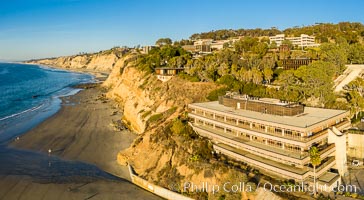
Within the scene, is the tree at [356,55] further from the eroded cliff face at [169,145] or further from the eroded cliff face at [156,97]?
the eroded cliff face at [169,145]

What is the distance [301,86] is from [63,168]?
39660 millimetres

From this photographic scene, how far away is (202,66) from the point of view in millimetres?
71375

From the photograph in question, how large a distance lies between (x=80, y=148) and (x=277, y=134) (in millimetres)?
31622

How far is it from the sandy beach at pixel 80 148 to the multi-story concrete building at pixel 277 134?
12.1 metres

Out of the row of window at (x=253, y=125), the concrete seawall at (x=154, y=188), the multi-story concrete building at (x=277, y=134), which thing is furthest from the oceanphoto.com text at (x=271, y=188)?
the row of window at (x=253, y=125)

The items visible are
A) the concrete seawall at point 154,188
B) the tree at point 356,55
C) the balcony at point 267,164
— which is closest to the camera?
the balcony at point 267,164

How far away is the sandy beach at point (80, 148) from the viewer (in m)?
33.0

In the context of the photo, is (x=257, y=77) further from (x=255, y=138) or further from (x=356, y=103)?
(x=255, y=138)

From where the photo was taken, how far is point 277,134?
32.0 metres

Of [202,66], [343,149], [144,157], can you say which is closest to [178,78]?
[202,66]

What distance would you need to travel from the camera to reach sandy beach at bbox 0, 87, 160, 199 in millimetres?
33000

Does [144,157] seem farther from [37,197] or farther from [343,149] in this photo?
[343,149]

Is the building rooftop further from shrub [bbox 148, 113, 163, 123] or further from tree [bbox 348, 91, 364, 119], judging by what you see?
shrub [bbox 148, 113, 163, 123]

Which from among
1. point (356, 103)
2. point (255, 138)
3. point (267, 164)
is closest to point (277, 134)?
point (255, 138)
